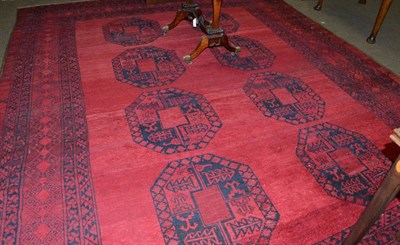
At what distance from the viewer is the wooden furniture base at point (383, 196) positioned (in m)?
0.89

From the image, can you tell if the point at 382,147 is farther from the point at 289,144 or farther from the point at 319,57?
the point at 319,57

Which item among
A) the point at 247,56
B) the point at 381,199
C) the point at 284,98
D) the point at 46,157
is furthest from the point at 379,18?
the point at 46,157

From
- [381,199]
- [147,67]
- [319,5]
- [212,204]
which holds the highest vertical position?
[381,199]

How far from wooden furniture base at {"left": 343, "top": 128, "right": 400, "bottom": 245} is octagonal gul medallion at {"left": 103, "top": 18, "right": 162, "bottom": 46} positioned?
7.10 feet

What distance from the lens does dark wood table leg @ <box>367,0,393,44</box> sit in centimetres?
258

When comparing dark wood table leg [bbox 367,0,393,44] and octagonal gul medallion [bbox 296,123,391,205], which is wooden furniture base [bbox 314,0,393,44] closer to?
dark wood table leg [bbox 367,0,393,44]

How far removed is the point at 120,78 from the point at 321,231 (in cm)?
162

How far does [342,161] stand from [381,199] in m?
0.74

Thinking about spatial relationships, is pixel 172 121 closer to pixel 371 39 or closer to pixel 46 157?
pixel 46 157

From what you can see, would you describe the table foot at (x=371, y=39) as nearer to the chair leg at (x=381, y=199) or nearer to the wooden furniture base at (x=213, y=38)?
the wooden furniture base at (x=213, y=38)

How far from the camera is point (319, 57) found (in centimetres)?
255

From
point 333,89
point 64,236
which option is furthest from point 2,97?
point 333,89

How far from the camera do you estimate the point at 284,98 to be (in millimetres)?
2113

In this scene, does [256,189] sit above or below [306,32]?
below
